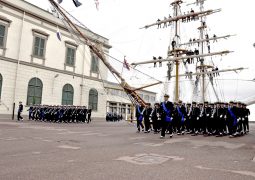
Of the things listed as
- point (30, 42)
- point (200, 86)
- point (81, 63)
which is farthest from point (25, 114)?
point (200, 86)

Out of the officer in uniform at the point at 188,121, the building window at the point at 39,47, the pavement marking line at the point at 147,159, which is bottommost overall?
the pavement marking line at the point at 147,159

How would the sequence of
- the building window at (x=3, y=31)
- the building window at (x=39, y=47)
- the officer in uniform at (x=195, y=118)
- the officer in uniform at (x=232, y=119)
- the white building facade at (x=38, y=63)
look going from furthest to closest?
the building window at (x=39, y=47), the white building facade at (x=38, y=63), the building window at (x=3, y=31), the officer in uniform at (x=195, y=118), the officer in uniform at (x=232, y=119)

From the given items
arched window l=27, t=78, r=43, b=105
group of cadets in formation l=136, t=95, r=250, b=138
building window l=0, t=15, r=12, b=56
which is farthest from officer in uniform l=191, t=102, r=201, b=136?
building window l=0, t=15, r=12, b=56

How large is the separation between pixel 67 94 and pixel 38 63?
16.4 ft

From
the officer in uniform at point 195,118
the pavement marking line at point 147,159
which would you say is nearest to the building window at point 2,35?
the officer in uniform at point 195,118

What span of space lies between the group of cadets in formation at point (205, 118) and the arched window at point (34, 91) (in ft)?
Result: 48.7

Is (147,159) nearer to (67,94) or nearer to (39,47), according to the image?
(39,47)

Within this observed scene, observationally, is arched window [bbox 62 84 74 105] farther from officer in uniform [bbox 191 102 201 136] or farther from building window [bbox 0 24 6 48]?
officer in uniform [bbox 191 102 201 136]

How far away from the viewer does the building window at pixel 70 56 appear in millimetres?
29734

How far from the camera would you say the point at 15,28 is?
2430 cm

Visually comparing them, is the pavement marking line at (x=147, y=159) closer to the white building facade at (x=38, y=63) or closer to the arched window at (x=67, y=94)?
the white building facade at (x=38, y=63)

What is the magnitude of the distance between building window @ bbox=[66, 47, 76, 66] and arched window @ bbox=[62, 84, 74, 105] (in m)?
2.72

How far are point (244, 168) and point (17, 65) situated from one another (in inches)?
932

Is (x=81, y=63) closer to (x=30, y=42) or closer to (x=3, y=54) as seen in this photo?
(x=30, y=42)
